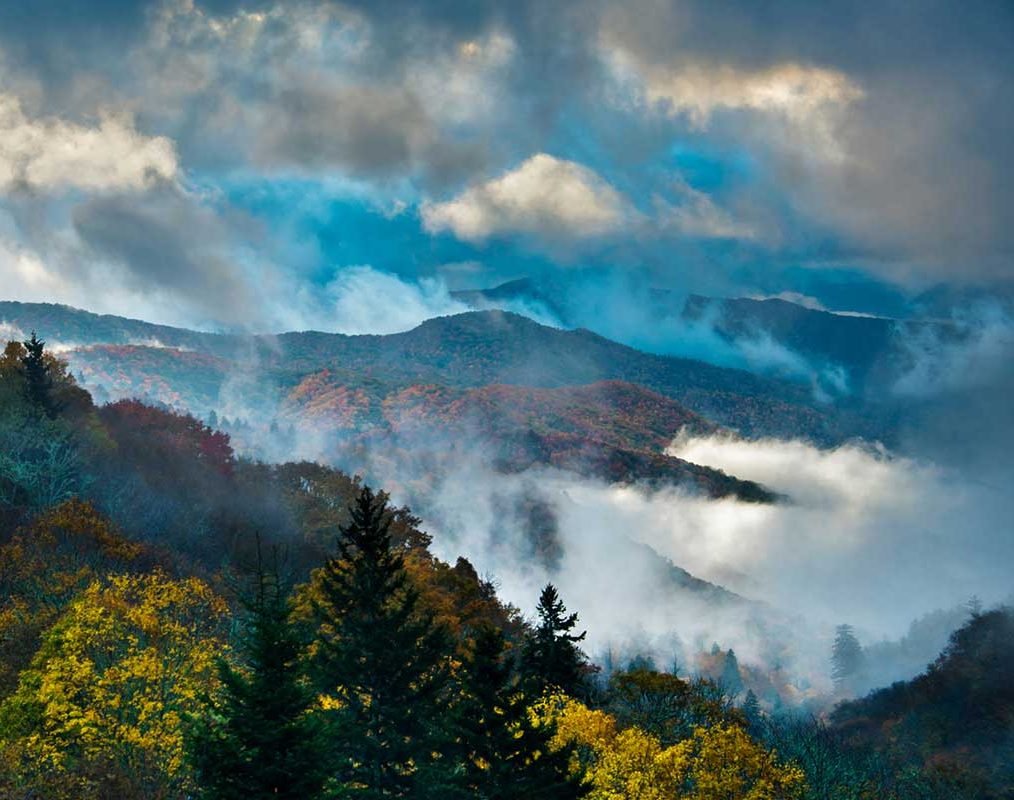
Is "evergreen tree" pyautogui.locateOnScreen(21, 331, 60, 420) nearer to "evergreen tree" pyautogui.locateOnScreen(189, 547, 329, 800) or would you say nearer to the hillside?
"evergreen tree" pyautogui.locateOnScreen(189, 547, 329, 800)

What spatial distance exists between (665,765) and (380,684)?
16.9 m

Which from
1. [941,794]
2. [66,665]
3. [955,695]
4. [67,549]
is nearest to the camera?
[66,665]

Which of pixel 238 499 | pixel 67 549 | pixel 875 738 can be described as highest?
pixel 238 499

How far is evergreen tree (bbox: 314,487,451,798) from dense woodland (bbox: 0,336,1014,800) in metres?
0.09

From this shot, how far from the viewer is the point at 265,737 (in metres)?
25.5

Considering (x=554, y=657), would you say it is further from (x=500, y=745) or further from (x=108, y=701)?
(x=108, y=701)

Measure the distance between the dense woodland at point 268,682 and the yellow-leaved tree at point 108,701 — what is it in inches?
4.2

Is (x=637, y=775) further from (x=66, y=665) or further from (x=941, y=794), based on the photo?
(x=941, y=794)

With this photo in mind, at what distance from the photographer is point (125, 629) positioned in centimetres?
4278

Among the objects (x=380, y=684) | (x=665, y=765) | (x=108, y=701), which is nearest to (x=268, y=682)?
(x=380, y=684)

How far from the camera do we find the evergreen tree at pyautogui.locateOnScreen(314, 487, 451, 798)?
34.7 metres

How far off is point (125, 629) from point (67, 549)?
1833 centimetres

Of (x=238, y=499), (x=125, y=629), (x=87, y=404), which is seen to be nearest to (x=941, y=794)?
(x=238, y=499)

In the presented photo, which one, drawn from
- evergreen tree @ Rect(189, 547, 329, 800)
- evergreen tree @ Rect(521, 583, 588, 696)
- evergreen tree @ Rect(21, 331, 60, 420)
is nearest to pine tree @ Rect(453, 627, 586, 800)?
evergreen tree @ Rect(189, 547, 329, 800)
